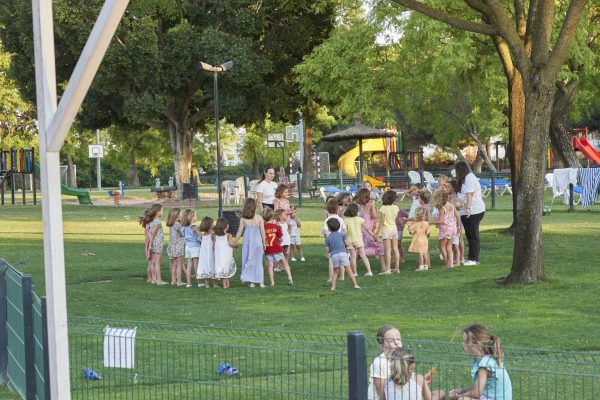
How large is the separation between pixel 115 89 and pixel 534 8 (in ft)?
108

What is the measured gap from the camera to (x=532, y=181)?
16.0 metres

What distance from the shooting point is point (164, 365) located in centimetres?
1034

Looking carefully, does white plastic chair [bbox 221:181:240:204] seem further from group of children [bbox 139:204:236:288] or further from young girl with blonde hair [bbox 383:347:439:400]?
young girl with blonde hair [bbox 383:347:439:400]

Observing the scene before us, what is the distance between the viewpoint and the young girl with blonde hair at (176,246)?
17.9 m

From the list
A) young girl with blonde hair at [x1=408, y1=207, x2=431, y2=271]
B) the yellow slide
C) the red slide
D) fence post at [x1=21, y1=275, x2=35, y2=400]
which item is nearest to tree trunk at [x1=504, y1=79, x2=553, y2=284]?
young girl with blonde hair at [x1=408, y1=207, x2=431, y2=271]

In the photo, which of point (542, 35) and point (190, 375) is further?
point (542, 35)

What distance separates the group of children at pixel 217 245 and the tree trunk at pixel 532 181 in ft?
12.1

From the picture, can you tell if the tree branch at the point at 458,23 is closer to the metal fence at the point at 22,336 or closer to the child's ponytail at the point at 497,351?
the metal fence at the point at 22,336

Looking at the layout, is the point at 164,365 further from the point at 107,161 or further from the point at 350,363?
the point at 107,161

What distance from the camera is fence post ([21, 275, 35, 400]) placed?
815cm

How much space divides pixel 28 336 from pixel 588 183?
29531 millimetres

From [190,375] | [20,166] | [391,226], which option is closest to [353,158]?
[20,166]

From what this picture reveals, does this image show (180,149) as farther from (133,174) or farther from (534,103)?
(133,174)

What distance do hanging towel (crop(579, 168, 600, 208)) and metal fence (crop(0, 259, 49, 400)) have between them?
1108 inches
